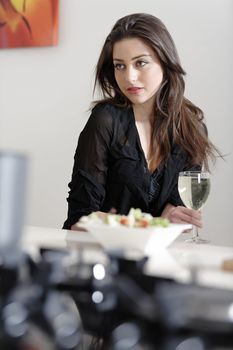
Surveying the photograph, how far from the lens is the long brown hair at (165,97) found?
1939 mm

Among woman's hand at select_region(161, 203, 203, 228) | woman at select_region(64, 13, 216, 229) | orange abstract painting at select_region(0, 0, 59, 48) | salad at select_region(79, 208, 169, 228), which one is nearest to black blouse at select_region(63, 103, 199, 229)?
woman at select_region(64, 13, 216, 229)

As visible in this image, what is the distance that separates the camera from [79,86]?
9.80 ft

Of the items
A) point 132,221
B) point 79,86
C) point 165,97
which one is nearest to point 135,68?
point 165,97

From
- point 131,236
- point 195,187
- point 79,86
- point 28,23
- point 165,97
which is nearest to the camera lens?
point 131,236

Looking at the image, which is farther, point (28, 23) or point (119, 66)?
point (28, 23)

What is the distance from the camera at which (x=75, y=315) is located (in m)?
0.67

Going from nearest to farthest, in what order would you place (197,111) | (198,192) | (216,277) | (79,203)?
(216,277)
(198,192)
(79,203)
(197,111)

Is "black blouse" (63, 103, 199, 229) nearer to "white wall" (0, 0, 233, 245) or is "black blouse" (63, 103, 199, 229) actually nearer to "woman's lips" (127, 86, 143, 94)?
"woman's lips" (127, 86, 143, 94)

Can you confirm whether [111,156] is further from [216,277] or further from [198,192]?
[216,277]

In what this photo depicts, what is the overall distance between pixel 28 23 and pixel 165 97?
134 centimetres

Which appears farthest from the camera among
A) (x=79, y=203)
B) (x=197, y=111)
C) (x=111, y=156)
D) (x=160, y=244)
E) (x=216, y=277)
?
(x=197, y=111)

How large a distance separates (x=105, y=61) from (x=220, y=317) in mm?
1511

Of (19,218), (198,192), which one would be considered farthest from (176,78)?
(19,218)

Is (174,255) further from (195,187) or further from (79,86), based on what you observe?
(79,86)
